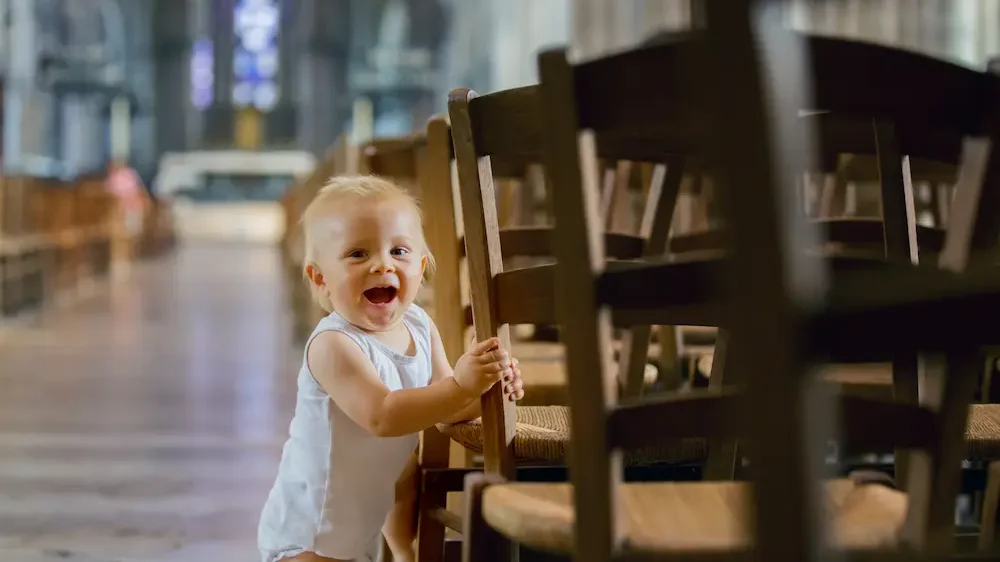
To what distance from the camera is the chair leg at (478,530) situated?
1261 millimetres

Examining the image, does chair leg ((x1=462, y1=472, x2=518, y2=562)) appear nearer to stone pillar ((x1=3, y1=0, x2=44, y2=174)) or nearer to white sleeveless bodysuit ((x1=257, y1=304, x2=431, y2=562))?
white sleeveless bodysuit ((x1=257, y1=304, x2=431, y2=562))

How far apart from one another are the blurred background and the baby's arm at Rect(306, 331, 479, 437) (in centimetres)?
62

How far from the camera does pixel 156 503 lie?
8.54 feet

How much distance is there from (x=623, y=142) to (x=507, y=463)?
25.1 inches

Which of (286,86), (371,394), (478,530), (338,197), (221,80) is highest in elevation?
(221,80)

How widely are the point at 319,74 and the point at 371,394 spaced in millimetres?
23149

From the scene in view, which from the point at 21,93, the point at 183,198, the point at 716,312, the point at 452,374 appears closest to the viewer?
the point at 716,312

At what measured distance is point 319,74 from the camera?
24.0 m

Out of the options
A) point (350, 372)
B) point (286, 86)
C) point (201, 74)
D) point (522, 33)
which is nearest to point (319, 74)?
point (286, 86)

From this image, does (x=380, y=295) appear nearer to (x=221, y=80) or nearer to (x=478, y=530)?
(x=478, y=530)

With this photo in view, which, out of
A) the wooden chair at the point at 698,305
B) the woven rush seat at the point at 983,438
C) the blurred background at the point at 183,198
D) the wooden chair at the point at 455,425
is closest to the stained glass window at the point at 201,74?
the blurred background at the point at 183,198

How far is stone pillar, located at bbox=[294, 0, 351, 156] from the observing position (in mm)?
23844

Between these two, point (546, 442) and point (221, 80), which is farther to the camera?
point (221, 80)

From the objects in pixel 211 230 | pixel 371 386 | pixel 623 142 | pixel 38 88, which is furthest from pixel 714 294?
pixel 211 230
